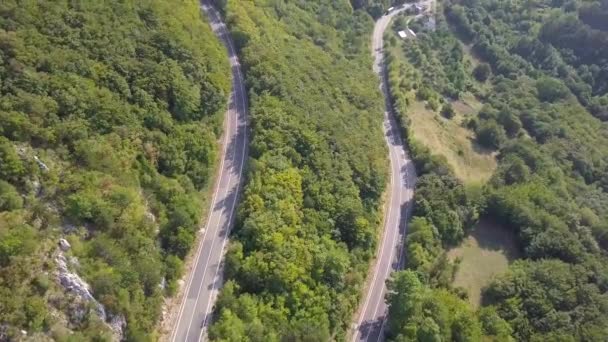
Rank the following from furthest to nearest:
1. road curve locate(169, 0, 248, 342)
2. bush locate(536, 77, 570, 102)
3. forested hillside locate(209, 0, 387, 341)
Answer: bush locate(536, 77, 570, 102), forested hillside locate(209, 0, 387, 341), road curve locate(169, 0, 248, 342)

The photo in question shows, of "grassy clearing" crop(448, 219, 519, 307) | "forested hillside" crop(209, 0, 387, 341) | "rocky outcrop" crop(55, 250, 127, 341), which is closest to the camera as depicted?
"rocky outcrop" crop(55, 250, 127, 341)

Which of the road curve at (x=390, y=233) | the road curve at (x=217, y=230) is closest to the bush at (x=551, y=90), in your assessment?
the road curve at (x=390, y=233)

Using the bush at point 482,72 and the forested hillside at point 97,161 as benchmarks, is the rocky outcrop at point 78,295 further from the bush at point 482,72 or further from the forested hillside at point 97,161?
the bush at point 482,72

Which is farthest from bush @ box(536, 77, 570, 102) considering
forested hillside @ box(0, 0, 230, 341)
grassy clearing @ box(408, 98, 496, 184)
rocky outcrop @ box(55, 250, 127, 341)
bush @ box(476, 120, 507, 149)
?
rocky outcrop @ box(55, 250, 127, 341)

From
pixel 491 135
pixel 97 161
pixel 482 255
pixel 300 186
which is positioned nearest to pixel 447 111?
pixel 491 135

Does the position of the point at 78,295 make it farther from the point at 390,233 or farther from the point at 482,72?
the point at 482,72

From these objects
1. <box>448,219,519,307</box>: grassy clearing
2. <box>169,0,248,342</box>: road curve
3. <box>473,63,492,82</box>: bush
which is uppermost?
<box>473,63,492,82</box>: bush

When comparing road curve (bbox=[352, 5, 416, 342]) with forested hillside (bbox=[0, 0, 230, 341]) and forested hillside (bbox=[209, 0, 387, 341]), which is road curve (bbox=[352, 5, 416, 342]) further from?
forested hillside (bbox=[0, 0, 230, 341])
